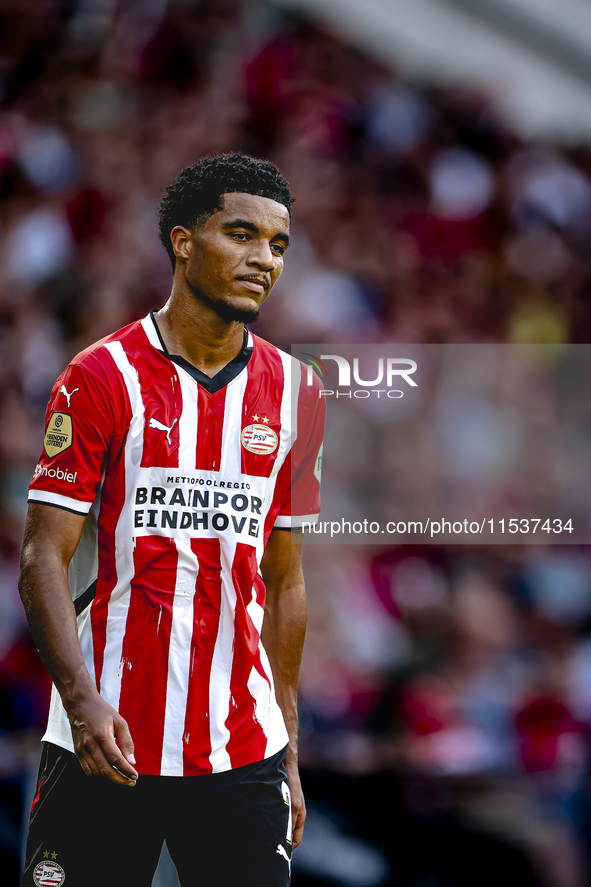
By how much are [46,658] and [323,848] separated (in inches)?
67.5

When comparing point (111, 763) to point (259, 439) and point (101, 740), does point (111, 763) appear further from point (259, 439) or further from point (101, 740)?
point (259, 439)

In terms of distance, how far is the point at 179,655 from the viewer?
6.00 feet

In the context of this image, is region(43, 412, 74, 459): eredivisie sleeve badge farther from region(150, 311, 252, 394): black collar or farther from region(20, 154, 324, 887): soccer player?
region(150, 311, 252, 394): black collar

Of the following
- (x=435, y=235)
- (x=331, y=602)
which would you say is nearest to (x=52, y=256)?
(x=435, y=235)

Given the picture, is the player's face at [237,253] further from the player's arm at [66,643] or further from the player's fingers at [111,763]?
the player's fingers at [111,763]

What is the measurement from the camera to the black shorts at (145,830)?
177 centimetres

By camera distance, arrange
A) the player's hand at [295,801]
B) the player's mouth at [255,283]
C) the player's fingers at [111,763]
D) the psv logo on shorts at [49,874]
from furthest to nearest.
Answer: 1. the player's hand at [295,801]
2. the player's mouth at [255,283]
3. the psv logo on shorts at [49,874]
4. the player's fingers at [111,763]

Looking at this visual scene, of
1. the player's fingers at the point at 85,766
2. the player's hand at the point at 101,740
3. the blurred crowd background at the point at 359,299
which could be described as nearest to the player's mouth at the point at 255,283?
the player's hand at the point at 101,740

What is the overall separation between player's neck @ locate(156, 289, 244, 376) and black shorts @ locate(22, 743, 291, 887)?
824 mm

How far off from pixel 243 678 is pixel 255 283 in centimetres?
80

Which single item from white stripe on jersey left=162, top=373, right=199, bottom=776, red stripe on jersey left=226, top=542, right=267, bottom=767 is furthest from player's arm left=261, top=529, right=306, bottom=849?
white stripe on jersey left=162, top=373, right=199, bottom=776

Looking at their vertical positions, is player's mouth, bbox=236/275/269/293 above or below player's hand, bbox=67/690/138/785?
above

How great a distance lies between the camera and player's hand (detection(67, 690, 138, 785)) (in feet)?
5.30

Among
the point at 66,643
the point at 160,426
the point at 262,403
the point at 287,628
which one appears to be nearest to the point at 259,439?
the point at 262,403
